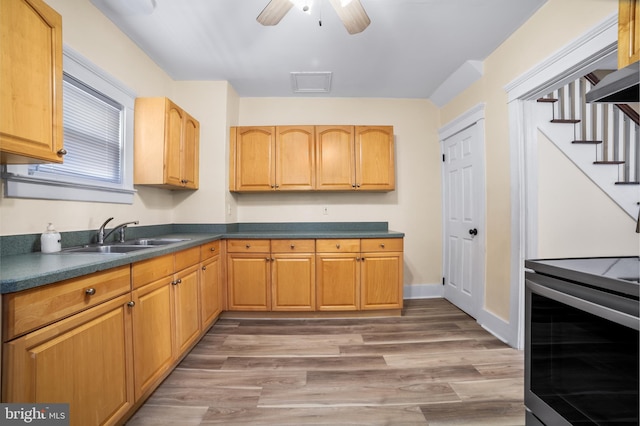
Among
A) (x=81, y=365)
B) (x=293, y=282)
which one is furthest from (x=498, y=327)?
(x=81, y=365)

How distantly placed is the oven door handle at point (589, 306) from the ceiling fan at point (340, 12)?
1743 millimetres

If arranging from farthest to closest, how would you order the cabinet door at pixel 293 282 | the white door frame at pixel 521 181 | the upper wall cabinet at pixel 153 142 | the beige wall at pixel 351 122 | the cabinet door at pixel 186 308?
the cabinet door at pixel 293 282 → the upper wall cabinet at pixel 153 142 → the white door frame at pixel 521 181 → the cabinet door at pixel 186 308 → the beige wall at pixel 351 122

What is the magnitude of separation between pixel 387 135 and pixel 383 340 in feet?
7.34

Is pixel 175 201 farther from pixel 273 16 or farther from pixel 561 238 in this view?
pixel 561 238

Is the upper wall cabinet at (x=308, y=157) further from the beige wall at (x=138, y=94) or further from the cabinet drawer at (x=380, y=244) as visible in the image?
the cabinet drawer at (x=380, y=244)

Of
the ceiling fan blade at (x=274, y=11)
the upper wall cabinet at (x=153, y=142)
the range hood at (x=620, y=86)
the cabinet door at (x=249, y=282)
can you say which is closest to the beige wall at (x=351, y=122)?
the upper wall cabinet at (x=153, y=142)

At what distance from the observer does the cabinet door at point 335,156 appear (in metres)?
3.30

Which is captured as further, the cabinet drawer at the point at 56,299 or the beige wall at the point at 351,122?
the beige wall at the point at 351,122

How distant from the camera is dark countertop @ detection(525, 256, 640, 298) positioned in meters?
0.76

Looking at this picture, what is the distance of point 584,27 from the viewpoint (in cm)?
175

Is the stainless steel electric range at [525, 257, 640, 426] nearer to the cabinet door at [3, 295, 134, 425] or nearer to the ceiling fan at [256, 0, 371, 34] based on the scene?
the ceiling fan at [256, 0, 371, 34]

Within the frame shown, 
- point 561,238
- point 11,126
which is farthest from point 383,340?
point 11,126

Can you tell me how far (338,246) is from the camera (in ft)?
9.80

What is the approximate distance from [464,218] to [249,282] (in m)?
2.52
